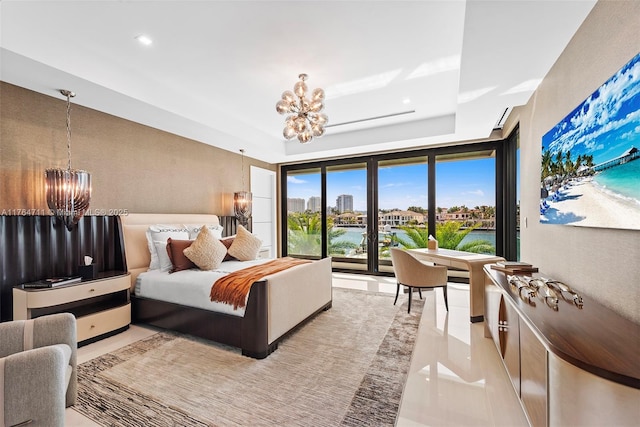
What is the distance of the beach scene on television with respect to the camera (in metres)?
1.29

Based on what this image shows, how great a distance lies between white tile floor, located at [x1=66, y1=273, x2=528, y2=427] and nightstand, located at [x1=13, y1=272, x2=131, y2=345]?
5.5 inches

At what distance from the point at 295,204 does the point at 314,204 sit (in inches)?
20.3

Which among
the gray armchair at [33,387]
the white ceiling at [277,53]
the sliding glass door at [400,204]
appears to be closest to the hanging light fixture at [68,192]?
the white ceiling at [277,53]

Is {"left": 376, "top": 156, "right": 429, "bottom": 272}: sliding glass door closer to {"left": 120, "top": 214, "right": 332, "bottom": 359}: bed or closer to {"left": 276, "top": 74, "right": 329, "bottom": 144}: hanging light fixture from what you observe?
{"left": 120, "top": 214, "right": 332, "bottom": 359}: bed

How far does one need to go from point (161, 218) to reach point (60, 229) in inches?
43.9

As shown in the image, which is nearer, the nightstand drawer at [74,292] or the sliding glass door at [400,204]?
the nightstand drawer at [74,292]

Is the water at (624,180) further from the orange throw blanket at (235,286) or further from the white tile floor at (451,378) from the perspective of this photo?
the orange throw blanket at (235,286)

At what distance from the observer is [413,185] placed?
5391 mm

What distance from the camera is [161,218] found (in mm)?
3867

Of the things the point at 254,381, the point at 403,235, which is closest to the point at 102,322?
the point at 254,381

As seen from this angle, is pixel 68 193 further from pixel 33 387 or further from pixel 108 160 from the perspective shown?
pixel 33 387

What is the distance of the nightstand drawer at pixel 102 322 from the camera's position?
8.59ft

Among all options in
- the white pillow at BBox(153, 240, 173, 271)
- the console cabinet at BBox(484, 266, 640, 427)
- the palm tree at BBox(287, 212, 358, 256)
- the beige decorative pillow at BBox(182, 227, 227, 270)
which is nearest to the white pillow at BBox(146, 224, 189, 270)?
the white pillow at BBox(153, 240, 173, 271)

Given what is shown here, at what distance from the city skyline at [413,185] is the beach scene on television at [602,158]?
289 centimetres
